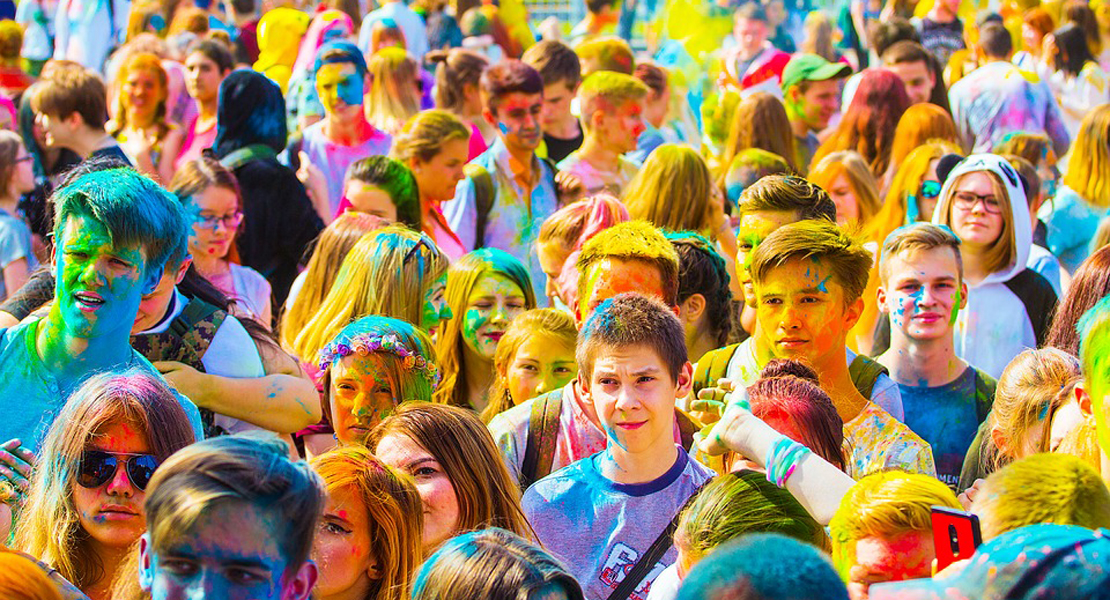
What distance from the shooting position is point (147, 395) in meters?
3.17

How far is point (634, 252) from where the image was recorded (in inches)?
179

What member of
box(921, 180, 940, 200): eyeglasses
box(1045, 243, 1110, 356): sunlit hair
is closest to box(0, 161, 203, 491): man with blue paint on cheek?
box(1045, 243, 1110, 356): sunlit hair

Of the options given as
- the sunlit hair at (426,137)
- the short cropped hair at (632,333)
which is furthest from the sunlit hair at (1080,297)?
the sunlit hair at (426,137)

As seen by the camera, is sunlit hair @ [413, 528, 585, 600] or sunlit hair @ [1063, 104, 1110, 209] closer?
sunlit hair @ [413, 528, 585, 600]

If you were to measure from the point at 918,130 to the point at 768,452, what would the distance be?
5.08 meters

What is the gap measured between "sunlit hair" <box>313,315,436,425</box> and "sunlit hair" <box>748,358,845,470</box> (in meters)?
1.11

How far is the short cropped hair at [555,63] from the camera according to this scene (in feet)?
27.6

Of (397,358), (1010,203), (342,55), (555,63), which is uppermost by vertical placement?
(555,63)

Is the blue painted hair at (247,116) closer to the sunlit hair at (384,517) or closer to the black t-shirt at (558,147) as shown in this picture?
the black t-shirt at (558,147)

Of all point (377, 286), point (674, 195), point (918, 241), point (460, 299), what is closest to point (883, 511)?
point (918, 241)

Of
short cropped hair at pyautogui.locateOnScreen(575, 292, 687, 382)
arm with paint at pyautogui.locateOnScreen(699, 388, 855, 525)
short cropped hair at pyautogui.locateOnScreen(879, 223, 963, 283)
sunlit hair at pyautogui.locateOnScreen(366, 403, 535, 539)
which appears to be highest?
short cropped hair at pyautogui.locateOnScreen(879, 223, 963, 283)

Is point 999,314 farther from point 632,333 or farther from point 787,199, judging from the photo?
point 632,333

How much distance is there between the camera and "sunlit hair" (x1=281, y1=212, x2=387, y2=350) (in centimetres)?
519

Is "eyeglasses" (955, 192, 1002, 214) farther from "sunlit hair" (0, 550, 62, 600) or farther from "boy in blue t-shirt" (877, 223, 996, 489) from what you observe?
"sunlit hair" (0, 550, 62, 600)
